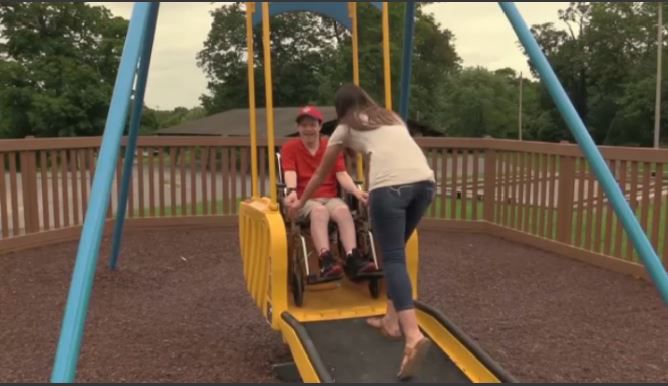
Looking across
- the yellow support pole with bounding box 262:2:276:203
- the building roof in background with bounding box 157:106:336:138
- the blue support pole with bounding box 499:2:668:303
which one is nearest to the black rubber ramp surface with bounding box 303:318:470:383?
the yellow support pole with bounding box 262:2:276:203

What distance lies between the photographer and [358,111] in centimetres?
333

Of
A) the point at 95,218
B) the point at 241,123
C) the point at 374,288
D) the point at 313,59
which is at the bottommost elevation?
the point at 374,288

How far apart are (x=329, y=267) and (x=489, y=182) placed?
5.07 meters

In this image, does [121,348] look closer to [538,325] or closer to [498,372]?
[498,372]

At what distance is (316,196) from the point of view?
4145 mm

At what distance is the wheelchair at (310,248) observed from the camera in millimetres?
3916

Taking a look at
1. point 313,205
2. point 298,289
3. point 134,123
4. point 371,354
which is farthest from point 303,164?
point 134,123

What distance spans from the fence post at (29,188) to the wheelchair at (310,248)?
14.5 feet

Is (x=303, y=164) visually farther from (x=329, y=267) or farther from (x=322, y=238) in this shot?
(x=329, y=267)

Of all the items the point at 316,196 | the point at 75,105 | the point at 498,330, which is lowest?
the point at 498,330

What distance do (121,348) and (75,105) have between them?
35.0m

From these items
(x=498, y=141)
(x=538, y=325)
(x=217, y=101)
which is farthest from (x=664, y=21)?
(x=538, y=325)

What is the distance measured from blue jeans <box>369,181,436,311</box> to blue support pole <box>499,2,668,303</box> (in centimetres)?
95

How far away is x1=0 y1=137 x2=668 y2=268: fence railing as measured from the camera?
6.39 metres
